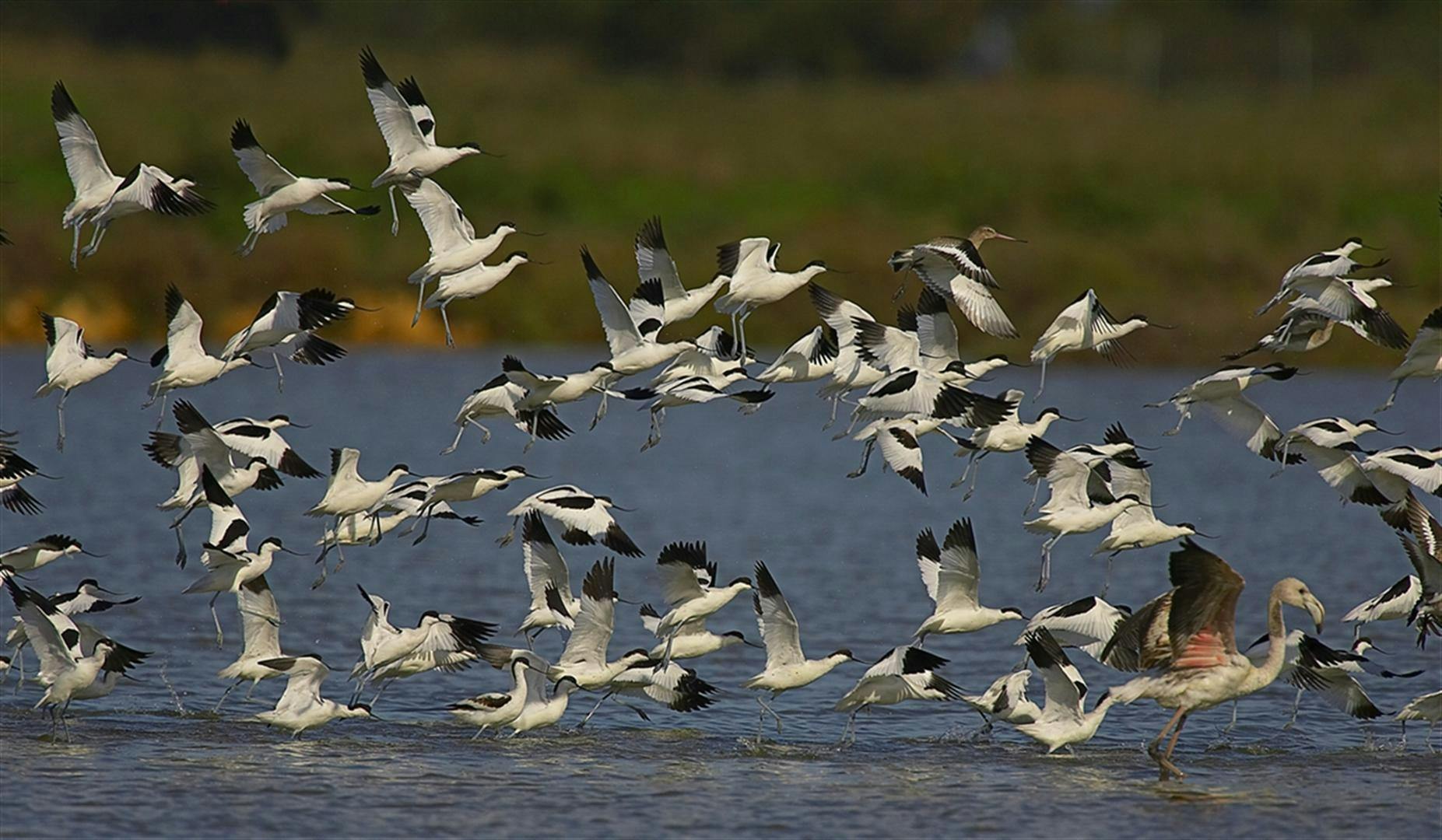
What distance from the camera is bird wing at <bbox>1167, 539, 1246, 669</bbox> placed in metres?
10.8

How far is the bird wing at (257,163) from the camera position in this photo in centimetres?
1263

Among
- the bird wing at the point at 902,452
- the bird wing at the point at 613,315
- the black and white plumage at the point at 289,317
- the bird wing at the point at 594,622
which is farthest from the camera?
the bird wing at the point at 902,452

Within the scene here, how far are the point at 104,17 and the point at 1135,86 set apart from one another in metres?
28.0

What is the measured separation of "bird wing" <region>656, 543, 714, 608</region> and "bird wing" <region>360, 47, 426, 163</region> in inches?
123

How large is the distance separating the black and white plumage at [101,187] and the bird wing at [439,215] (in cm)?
134

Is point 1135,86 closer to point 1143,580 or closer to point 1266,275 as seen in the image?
point 1266,275

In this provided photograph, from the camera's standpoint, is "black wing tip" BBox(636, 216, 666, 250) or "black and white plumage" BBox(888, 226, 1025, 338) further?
"black wing tip" BBox(636, 216, 666, 250)

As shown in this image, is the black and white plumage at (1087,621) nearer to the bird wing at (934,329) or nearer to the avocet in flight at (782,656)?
the avocet in flight at (782,656)

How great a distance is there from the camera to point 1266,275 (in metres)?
35.4

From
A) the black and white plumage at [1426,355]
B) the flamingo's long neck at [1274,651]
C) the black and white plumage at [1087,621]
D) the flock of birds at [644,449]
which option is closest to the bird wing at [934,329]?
the flock of birds at [644,449]

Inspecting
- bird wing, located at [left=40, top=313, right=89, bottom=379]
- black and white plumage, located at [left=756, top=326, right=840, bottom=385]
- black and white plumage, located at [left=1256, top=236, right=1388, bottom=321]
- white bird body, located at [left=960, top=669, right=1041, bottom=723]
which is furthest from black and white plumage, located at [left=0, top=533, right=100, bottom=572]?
black and white plumage, located at [left=1256, top=236, right=1388, bottom=321]

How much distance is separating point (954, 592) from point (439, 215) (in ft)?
14.1

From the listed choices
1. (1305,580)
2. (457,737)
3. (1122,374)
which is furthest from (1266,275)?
(457,737)

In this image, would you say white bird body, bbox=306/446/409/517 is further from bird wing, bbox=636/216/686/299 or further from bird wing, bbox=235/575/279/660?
bird wing, bbox=636/216/686/299
